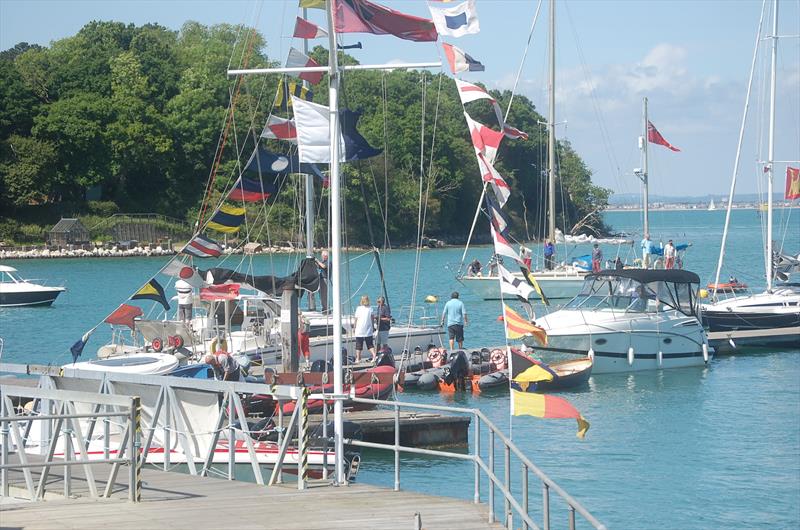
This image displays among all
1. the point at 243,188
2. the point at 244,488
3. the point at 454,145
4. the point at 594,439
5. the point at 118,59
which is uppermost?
the point at 118,59

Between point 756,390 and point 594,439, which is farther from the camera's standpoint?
point 756,390

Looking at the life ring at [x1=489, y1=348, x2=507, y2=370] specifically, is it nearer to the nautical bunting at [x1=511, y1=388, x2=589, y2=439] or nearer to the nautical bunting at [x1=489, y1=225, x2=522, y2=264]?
the nautical bunting at [x1=489, y1=225, x2=522, y2=264]

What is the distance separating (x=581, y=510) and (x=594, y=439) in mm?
16979

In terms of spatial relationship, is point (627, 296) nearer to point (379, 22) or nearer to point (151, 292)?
point (151, 292)

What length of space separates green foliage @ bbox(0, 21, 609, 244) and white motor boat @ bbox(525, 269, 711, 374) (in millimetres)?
55594

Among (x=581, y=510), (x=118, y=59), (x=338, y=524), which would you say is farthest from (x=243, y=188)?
(x=118, y=59)

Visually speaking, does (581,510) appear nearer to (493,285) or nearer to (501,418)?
(501,418)

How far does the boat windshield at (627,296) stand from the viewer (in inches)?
1403

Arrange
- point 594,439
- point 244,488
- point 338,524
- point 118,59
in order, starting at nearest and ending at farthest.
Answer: point 338,524
point 244,488
point 594,439
point 118,59

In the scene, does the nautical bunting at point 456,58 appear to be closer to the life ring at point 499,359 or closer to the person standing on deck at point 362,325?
the person standing on deck at point 362,325

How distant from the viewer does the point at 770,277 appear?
4581 cm

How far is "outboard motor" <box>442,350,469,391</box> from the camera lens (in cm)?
3067

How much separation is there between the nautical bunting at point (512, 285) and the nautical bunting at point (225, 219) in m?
9.87

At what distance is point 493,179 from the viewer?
17.3 metres
